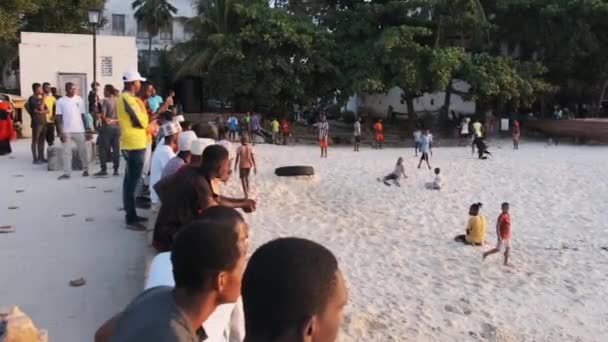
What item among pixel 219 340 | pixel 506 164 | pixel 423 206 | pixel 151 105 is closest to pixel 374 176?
pixel 423 206

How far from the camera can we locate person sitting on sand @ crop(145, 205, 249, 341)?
2.82 m

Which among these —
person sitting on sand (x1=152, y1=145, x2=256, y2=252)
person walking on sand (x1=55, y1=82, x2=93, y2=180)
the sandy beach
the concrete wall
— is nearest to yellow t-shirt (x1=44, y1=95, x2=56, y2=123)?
the sandy beach

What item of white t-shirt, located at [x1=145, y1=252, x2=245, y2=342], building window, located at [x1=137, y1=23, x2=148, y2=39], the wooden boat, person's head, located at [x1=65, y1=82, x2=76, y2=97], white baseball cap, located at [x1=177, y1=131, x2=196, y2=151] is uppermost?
building window, located at [x1=137, y1=23, x2=148, y2=39]

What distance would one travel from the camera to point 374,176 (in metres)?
17.6

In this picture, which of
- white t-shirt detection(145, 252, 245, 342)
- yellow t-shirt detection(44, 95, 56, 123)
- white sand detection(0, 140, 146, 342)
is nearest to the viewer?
white t-shirt detection(145, 252, 245, 342)

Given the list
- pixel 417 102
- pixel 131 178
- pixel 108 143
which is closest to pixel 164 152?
pixel 131 178

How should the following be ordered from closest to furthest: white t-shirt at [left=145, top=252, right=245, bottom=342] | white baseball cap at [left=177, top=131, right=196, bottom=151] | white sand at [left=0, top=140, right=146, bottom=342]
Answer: white t-shirt at [left=145, top=252, right=245, bottom=342]
white sand at [left=0, top=140, right=146, bottom=342]
white baseball cap at [left=177, top=131, right=196, bottom=151]

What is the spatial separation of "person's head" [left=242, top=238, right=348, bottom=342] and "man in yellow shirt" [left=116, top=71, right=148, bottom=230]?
5.49 metres

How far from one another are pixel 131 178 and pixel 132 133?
0.57 meters

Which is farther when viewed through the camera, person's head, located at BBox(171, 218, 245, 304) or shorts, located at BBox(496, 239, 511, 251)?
shorts, located at BBox(496, 239, 511, 251)

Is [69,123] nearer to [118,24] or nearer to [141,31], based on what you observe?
[141,31]

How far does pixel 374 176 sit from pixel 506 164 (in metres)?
5.95

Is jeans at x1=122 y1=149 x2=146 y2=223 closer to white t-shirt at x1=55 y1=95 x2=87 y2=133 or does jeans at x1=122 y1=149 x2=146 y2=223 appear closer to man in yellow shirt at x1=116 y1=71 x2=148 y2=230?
man in yellow shirt at x1=116 y1=71 x2=148 y2=230

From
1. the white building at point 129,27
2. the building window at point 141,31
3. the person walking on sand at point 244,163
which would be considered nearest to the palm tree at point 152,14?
the building window at point 141,31
